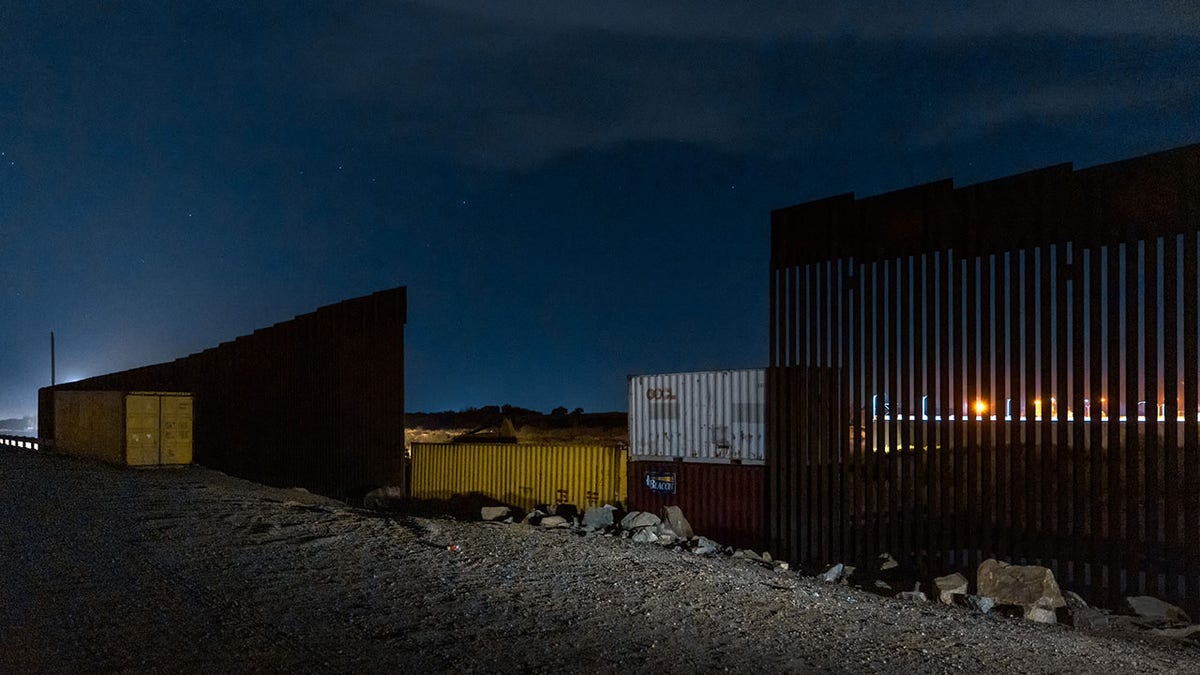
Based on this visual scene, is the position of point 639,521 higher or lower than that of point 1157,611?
higher

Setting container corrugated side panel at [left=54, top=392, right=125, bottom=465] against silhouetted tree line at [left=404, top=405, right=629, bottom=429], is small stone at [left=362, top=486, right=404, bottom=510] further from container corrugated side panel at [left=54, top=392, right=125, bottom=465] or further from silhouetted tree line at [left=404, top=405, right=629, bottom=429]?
silhouetted tree line at [left=404, top=405, right=629, bottom=429]

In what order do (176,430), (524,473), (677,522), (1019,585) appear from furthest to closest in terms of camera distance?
(176,430), (524,473), (677,522), (1019,585)

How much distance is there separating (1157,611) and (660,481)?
1074cm

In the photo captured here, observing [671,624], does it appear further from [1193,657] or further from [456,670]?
[1193,657]

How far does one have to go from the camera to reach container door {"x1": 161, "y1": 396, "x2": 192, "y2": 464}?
27.3m

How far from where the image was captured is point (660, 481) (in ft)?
69.7

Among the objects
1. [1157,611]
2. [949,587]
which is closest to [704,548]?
[949,587]

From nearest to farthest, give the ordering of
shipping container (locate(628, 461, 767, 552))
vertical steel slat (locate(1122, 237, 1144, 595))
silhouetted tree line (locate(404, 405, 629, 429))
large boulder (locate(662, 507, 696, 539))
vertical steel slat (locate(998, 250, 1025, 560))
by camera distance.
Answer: vertical steel slat (locate(1122, 237, 1144, 595)), vertical steel slat (locate(998, 250, 1025, 560)), large boulder (locate(662, 507, 696, 539)), shipping container (locate(628, 461, 767, 552)), silhouetted tree line (locate(404, 405, 629, 429))

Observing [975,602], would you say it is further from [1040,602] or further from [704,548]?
[704,548]

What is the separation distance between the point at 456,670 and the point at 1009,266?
12302 mm

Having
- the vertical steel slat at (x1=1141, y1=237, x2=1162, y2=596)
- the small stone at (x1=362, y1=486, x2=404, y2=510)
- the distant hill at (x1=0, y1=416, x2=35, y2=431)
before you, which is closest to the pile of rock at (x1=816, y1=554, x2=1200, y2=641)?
the vertical steel slat at (x1=1141, y1=237, x2=1162, y2=596)

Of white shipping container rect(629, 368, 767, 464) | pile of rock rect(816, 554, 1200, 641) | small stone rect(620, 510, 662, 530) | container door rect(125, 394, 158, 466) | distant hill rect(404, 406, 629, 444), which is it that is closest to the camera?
pile of rock rect(816, 554, 1200, 641)

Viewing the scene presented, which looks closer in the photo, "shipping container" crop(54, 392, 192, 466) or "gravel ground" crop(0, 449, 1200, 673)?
"gravel ground" crop(0, 449, 1200, 673)

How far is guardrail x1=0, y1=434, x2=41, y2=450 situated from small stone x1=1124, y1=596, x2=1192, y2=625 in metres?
38.2
